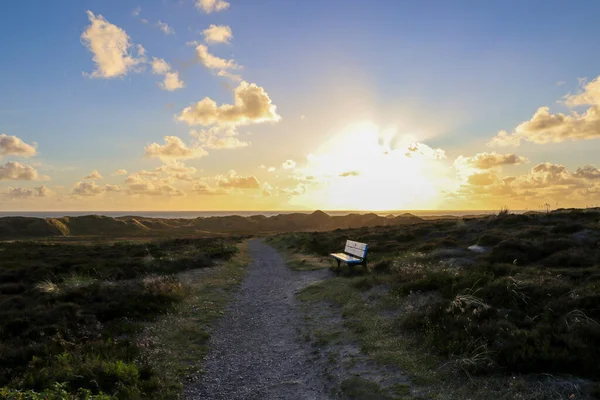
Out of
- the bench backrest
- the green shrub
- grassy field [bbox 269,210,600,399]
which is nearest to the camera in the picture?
the green shrub

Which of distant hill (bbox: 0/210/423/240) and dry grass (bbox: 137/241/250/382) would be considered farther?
distant hill (bbox: 0/210/423/240)

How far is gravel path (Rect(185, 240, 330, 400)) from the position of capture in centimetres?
677

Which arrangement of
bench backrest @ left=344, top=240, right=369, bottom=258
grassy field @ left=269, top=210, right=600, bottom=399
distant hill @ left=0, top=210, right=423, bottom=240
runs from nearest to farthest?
grassy field @ left=269, top=210, right=600, bottom=399 < bench backrest @ left=344, top=240, right=369, bottom=258 < distant hill @ left=0, top=210, right=423, bottom=240

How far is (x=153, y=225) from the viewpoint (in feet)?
412

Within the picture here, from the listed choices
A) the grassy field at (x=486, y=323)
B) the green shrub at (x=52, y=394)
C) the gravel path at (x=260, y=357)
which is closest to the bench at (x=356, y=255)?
the grassy field at (x=486, y=323)

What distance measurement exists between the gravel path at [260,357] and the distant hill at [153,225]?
65272 millimetres

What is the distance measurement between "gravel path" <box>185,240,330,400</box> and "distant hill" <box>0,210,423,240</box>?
6527cm

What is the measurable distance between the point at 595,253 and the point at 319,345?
13270 millimetres

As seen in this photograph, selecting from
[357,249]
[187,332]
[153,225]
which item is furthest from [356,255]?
[153,225]

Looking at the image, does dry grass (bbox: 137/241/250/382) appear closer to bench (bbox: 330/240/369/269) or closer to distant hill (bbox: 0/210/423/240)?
bench (bbox: 330/240/369/269)

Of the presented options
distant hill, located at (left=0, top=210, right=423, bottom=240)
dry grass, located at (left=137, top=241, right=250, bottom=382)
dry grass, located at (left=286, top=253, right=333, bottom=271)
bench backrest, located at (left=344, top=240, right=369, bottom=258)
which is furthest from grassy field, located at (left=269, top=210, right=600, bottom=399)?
distant hill, located at (left=0, top=210, right=423, bottom=240)

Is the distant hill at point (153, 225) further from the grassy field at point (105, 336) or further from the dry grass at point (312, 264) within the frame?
the grassy field at point (105, 336)

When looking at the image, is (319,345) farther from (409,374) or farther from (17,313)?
(17,313)

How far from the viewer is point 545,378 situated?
5.92 metres
